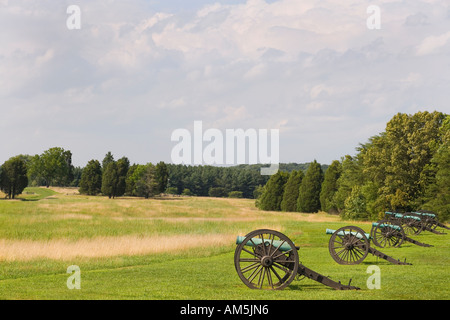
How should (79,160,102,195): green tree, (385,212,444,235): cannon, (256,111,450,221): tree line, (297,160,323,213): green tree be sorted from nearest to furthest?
(385,212,444,235): cannon < (256,111,450,221): tree line < (297,160,323,213): green tree < (79,160,102,195): green tree

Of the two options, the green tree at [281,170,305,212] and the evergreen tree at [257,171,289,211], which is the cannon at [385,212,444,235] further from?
the evergreen tree at [257,171,289,211]

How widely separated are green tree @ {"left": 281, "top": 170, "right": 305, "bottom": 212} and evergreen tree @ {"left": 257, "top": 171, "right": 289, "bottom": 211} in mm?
2398

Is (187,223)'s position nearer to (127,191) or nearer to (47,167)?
(127,191)

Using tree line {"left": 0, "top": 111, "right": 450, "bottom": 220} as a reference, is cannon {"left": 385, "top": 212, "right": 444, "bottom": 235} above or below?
below

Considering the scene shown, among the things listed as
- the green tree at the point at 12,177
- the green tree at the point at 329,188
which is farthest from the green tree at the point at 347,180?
the green tree at the point at 12,177

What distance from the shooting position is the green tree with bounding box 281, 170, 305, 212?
7719 cm

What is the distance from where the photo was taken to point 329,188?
7212 centimetres

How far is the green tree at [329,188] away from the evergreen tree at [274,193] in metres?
9.37

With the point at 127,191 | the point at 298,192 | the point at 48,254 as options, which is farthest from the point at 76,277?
the point at 127,191

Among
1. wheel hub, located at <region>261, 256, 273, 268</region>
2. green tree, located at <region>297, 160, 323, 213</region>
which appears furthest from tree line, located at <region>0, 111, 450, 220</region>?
wheel hub, located at <region>261, 256, 273, 268</region>

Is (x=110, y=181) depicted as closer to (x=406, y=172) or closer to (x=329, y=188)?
(x=329, y=188)

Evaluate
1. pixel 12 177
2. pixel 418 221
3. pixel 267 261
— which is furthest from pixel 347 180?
pixel 12 177

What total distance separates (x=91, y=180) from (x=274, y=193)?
44.5 m

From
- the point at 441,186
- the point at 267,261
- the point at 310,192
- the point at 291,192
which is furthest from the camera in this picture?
the point at 291,192
